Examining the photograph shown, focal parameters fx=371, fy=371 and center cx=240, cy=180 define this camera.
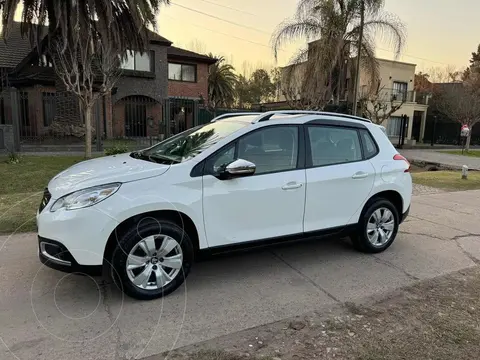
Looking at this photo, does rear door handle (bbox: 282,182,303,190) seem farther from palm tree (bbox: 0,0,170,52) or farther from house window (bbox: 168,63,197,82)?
house window (bbox: 168,63,197,82)

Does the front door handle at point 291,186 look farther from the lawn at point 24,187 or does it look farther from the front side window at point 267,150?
the lawn at point 24,187

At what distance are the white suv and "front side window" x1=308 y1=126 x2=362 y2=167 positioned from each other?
13 mm

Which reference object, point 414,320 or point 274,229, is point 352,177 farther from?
point 414,320

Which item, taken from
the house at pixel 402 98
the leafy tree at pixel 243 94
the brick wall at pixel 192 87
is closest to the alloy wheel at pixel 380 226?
the brick wall at pixel 192 87

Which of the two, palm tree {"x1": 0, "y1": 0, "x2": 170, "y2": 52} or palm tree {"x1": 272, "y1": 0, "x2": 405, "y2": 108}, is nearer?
palm tree {"x1": 0, "y1": 0, "x2": 170, "y2": 52}

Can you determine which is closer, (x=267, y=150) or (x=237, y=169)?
(x=237, y=169)

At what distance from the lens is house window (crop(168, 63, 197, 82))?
2430 centimetres

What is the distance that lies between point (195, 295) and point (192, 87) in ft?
75.0

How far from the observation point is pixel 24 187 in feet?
27.0

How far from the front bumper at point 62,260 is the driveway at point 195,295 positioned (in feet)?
1.17

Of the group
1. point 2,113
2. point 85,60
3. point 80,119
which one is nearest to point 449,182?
point 85,60

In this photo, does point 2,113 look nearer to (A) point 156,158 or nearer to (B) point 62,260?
(A) point 156,158

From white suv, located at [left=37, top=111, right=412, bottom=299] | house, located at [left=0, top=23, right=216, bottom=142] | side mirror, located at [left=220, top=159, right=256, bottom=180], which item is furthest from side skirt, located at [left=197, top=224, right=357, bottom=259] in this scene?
house, located at [left=0, top=23, right=216, bottom=142]

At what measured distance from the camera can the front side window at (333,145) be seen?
4273 mm
